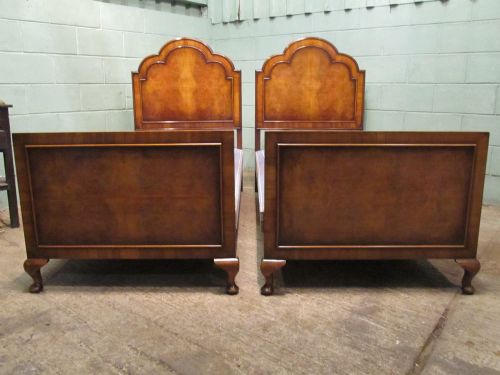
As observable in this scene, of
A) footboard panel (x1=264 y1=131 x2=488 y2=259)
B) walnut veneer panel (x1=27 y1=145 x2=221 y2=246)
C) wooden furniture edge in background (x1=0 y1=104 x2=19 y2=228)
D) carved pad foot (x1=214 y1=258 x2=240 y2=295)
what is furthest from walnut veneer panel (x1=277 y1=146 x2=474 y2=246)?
wooden furniture edge in background (x1=0 y1=104 x2=19 y2=228)

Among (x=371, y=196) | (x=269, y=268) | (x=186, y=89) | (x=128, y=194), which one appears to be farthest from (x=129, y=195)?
(x=186, y=89)

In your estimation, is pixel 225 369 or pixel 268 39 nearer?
pixel 225 369

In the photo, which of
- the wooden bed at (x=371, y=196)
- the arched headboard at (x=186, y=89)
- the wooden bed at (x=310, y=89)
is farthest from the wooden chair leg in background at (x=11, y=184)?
the wooden bed at (x=371, y=196)

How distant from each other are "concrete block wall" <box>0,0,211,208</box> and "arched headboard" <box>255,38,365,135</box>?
1.13 meters

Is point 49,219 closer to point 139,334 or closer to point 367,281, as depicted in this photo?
point 139,334

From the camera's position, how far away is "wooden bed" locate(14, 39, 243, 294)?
1.59 meters

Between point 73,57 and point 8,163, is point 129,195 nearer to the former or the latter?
point 8,163

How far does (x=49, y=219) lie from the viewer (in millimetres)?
1671

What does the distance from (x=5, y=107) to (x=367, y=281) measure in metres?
2.17

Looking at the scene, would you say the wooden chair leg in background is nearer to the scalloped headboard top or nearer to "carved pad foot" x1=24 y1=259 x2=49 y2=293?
the scalloped headboard top

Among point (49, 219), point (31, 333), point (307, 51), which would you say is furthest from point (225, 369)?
point (307, 51)

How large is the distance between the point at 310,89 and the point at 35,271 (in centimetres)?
210

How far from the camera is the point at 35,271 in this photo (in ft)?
5.70

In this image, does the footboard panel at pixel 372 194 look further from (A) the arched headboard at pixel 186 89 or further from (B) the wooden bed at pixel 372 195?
(A) the arched headboard at pixel 186 89
